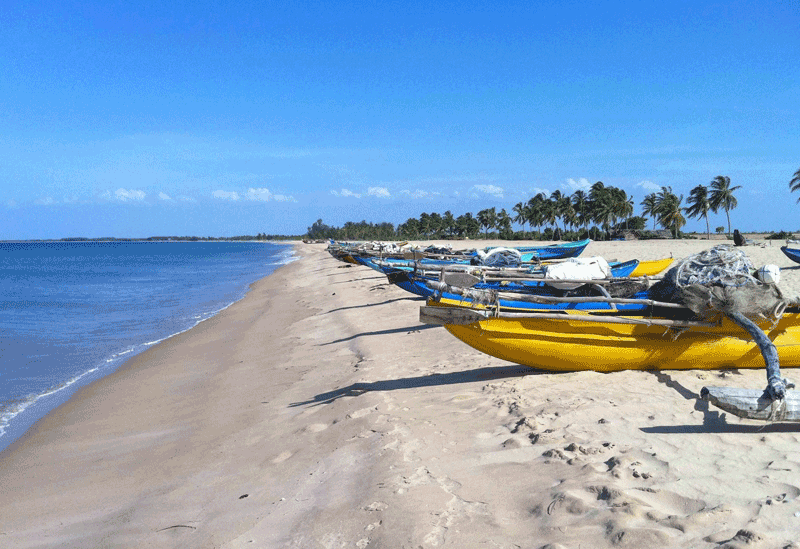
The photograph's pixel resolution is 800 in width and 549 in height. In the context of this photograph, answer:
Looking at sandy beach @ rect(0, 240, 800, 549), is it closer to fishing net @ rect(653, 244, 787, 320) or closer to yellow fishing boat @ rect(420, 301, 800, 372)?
yellow fishing boat @ rect(420, 301, 800, 372)

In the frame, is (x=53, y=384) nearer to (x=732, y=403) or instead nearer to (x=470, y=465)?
(x=470, y=465)

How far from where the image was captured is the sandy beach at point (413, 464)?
3.57 m

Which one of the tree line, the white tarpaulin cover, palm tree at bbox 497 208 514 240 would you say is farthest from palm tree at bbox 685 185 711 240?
the white tarpaulin cover

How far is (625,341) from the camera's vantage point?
6.68 metres

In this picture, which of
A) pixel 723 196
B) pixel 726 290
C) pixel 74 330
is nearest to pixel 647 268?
pixel 726 290

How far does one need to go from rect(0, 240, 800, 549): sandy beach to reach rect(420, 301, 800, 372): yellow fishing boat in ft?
0.68

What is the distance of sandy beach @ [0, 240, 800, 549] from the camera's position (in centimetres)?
357

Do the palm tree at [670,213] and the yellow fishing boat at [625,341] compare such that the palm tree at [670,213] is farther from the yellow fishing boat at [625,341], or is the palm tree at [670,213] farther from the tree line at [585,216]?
the yellow fishing boat at [625,341]

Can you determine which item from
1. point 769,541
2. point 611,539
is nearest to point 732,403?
point 769,541

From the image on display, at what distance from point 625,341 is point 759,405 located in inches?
83.6

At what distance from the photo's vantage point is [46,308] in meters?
22.7

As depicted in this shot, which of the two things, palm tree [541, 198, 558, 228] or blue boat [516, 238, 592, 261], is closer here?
blue boat [516, 238, 592, 261]

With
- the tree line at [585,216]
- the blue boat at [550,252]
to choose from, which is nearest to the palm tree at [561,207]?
the tree line at [585,216]

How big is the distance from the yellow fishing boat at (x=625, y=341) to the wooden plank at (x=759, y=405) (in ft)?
6.21
